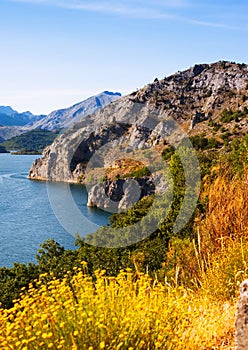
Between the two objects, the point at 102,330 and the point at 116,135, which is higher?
the point at 116,135

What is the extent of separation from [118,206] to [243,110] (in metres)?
28.5

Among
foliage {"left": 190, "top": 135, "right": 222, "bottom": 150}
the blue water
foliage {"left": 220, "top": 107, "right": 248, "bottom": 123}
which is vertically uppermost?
foliage {"left": 220, "top": 107, "right": 248, "bottom": 123}

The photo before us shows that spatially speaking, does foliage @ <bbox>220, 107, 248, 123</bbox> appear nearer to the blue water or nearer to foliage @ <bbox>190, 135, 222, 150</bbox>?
foliage @ <bbox>190, 135, 222, 150</bbox>

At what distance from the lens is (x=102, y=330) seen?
10.8 feet

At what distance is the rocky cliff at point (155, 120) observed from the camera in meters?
75.1

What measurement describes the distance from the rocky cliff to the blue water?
430 inches

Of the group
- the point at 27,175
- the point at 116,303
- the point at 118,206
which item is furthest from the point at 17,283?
the point at 27,175

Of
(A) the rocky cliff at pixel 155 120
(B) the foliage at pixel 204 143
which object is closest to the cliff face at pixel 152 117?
(A) the rocky cliff at pixel 155 120

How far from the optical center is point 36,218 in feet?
154

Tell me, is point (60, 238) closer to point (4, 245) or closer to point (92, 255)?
point (4, 245)

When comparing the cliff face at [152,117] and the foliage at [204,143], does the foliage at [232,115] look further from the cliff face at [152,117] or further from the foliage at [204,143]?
the foliage at [204,143]

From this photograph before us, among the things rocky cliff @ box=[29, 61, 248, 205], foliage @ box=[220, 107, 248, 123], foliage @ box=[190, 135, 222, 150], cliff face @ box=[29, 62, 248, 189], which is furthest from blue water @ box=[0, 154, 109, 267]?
foliage @ box=[220, 107, 248, 123]

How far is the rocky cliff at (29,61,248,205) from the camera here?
75062mm

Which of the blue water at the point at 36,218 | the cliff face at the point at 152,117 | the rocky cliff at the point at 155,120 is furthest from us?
the cliff face at the point at 152,117
